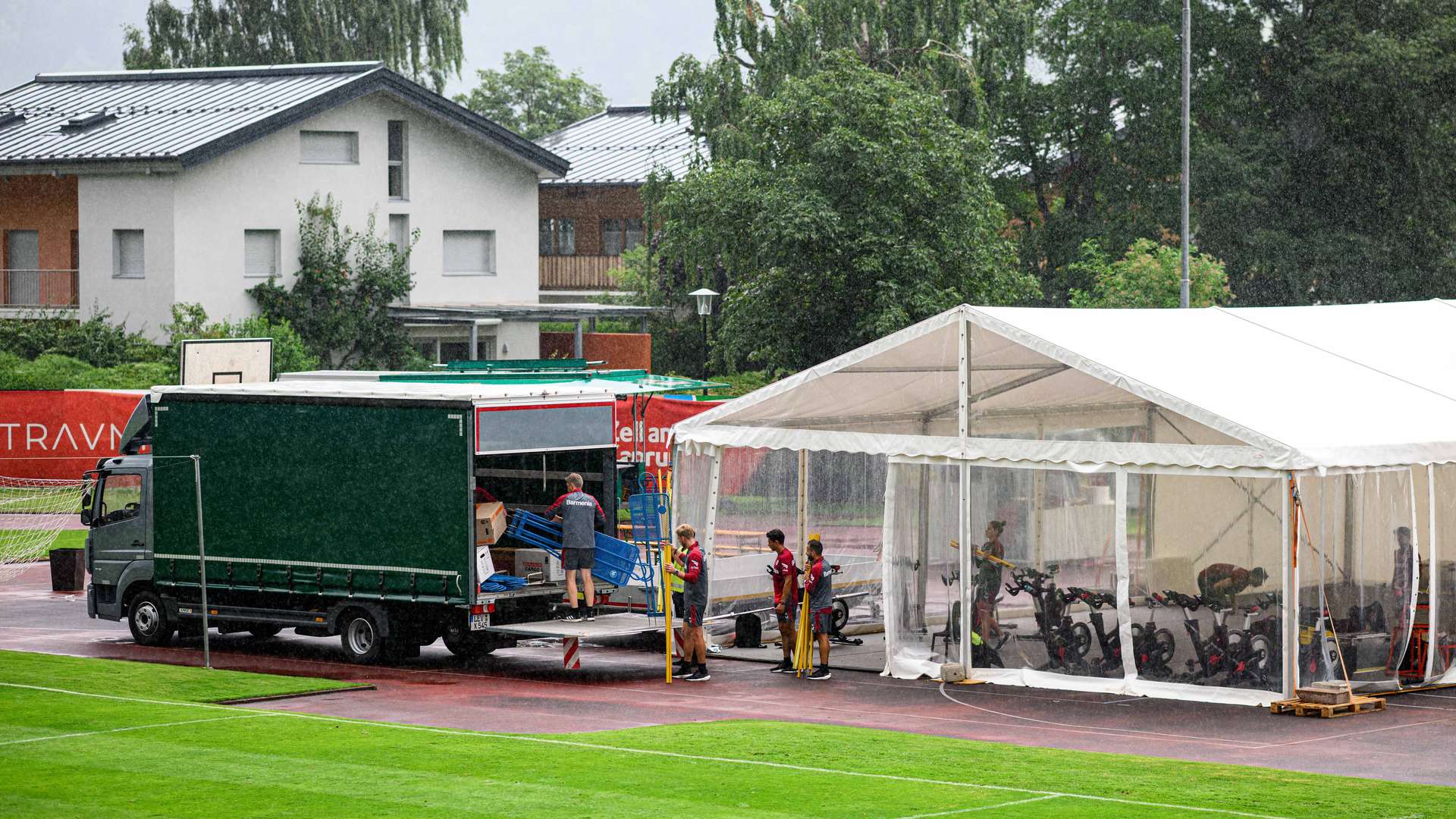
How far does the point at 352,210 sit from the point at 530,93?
5350cm

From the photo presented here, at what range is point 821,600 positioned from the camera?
20.2 metres

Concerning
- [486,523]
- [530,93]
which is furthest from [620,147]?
[486,523]

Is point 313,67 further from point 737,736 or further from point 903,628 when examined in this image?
point 737,736

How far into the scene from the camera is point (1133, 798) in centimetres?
1291

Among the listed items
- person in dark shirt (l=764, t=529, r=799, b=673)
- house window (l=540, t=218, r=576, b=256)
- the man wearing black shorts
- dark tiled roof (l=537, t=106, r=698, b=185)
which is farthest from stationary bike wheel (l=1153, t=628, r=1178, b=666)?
house window (l=540, t=218, r=576, b=256)

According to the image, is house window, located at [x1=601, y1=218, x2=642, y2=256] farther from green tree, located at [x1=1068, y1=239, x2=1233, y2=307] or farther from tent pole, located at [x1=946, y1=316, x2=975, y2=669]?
tent pole, located at [x1=946, y1=316, x2=975, y2=669]

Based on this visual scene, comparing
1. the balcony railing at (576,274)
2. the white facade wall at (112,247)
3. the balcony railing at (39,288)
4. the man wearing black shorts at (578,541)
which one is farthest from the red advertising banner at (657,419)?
the balcony railing at (576,274)

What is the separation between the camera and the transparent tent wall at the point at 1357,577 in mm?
17922

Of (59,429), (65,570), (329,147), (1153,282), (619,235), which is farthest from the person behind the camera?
(619,235)

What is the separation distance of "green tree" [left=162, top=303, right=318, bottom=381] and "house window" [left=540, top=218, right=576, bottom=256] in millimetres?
23618

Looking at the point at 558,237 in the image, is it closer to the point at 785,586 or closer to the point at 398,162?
the point at 398,162

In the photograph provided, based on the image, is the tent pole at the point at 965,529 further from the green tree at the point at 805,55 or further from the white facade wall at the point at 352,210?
the white facade wall at the point at 352,210

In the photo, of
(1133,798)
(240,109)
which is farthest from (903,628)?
(240,109)

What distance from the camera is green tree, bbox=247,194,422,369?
1932 inches
